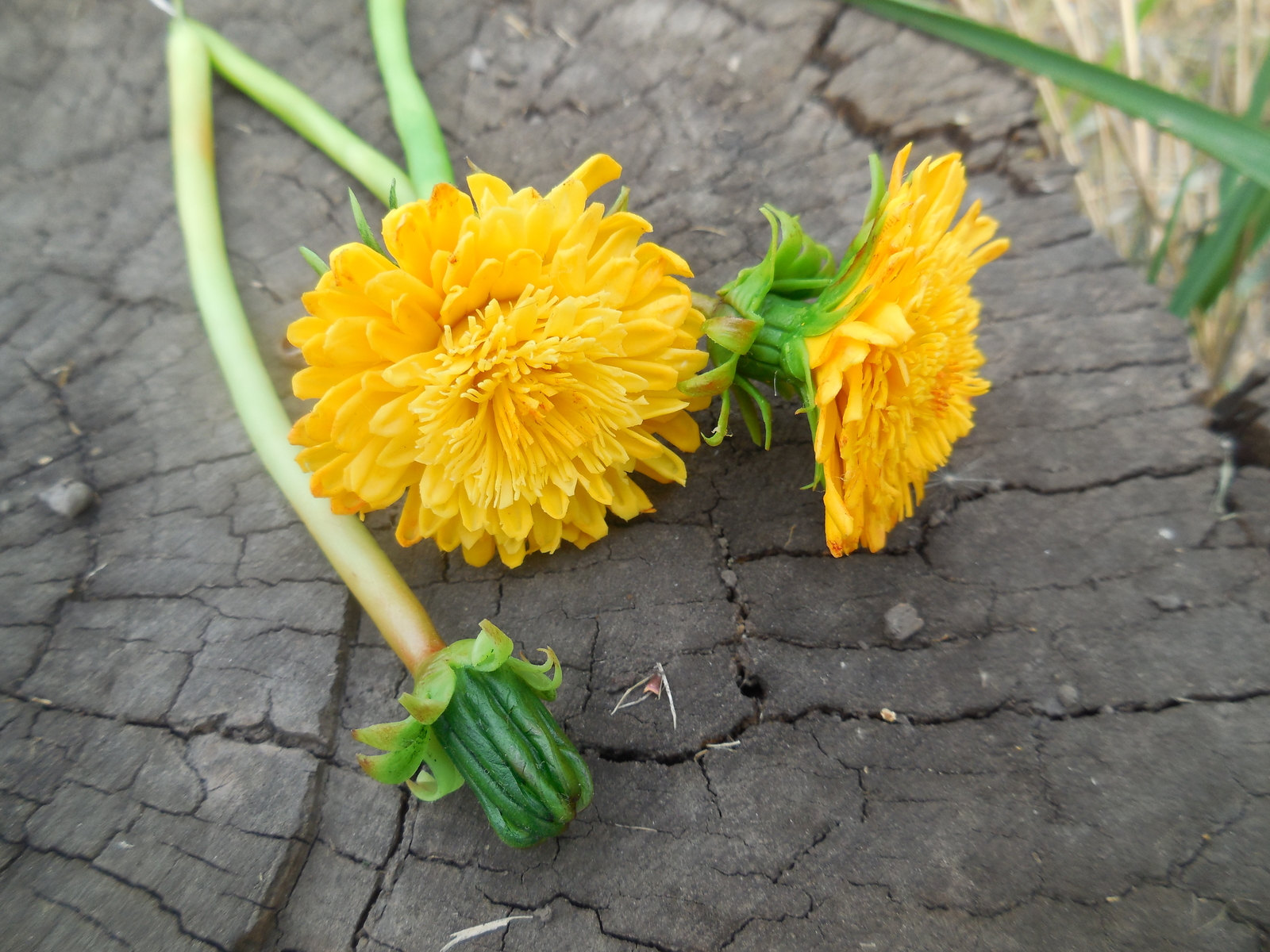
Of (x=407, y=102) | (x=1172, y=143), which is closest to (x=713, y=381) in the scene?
(x=407, y=102)

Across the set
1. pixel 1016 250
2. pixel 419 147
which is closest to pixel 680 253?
pixel 419 147

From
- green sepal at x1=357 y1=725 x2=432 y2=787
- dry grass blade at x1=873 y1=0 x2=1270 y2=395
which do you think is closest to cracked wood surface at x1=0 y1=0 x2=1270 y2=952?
green sepal at x1=357 y1=725 x2=432 y2=787

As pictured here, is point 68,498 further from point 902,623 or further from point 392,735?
point 902,623

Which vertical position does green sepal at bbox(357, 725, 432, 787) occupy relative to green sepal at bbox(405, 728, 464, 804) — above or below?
above

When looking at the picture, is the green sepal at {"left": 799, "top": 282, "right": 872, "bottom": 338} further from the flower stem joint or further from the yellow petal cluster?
the flower stem joint

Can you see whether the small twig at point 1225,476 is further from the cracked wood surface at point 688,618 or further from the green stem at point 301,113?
the green stem at point 301,113

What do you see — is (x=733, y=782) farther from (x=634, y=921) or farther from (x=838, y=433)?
(x=838, y=433)

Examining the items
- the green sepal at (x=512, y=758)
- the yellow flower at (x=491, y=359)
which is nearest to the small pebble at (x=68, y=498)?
the yellow flower at (x=491, y=359)
